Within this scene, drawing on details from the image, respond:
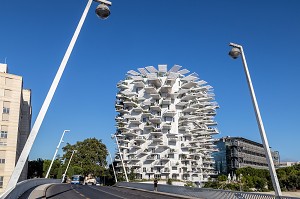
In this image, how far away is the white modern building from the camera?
96.0 m

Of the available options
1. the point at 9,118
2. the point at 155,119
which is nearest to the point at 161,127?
the point at 155,119

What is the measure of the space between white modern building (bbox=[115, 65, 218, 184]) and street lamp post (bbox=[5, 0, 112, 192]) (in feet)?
257

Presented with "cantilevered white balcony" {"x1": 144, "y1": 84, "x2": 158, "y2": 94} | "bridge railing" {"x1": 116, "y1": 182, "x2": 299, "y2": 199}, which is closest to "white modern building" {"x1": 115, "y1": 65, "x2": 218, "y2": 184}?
"cantilevered white balcony" {"x1": 144, "y1": 84, "x2": 158, "y2": 94}

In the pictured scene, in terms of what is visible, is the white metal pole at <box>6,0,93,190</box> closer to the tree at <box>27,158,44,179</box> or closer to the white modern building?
the white modern building

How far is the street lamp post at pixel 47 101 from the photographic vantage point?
46.9 ft

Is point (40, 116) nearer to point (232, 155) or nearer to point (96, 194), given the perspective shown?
point (96, 194)

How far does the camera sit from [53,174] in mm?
112812

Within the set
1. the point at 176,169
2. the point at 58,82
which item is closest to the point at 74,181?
the point at 176,169

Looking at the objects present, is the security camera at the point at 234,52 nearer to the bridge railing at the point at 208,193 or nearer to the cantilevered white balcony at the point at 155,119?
the bridge railing at the point at 208,193

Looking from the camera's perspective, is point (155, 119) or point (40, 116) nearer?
point (40, 116)

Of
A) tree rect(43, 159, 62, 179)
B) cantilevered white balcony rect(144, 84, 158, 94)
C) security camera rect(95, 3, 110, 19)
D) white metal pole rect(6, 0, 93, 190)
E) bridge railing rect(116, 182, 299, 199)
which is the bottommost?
bridge railing rect(116, 182, 299, 199)

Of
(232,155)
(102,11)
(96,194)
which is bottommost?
(96,194)

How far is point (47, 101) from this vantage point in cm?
1642

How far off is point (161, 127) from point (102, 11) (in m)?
84.6
